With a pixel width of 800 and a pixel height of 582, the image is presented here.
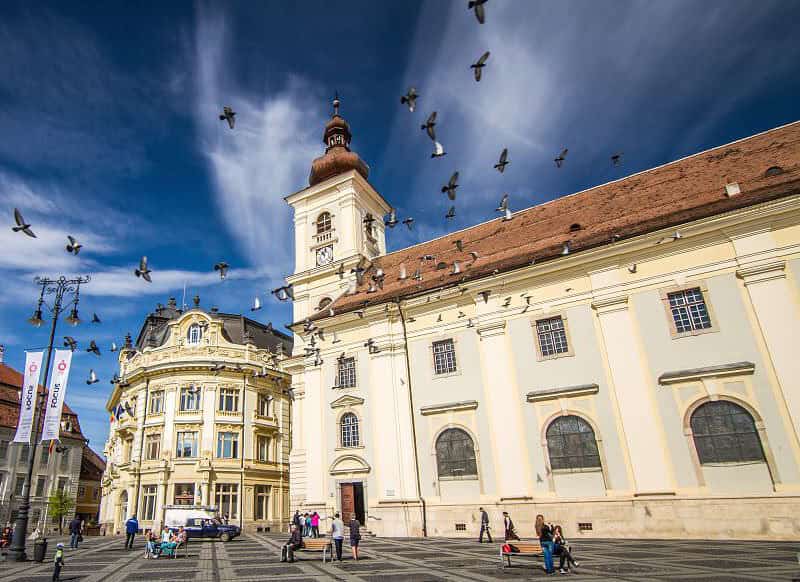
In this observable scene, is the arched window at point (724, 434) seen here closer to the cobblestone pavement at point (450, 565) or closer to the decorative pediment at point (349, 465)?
the cobblestone pavement at point (450, 565)

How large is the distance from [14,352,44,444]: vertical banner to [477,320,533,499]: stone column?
747 inches

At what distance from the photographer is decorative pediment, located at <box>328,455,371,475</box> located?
25.6 m

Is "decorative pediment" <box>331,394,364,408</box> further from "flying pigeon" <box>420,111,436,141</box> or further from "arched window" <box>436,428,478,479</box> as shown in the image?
"flying pigeon" <box>420,111,436,141</box>

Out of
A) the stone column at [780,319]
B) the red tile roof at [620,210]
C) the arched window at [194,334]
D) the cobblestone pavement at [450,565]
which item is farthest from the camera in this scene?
the arched window at [194,334]

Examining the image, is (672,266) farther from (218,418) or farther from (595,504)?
(218,418)

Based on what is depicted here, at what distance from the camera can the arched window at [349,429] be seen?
2667 centimetres

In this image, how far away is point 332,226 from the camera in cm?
3638

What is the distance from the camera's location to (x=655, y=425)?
64.5 ft

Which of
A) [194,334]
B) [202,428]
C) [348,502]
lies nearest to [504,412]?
[348,502]

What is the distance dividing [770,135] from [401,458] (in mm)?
23974

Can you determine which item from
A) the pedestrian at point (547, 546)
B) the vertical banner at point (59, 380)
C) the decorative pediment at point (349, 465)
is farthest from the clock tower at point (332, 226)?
the pedestrian at point (547, 546)

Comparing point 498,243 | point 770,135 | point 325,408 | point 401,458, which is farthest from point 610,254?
point 325,408

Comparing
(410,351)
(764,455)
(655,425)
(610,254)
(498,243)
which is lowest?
(764,455)

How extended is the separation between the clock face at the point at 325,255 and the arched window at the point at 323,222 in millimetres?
1567
